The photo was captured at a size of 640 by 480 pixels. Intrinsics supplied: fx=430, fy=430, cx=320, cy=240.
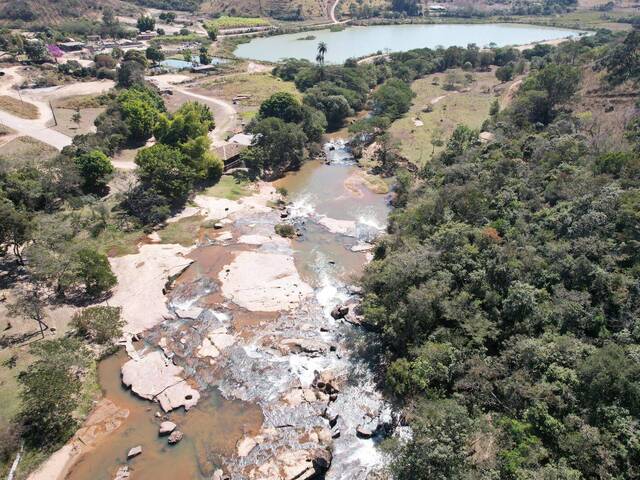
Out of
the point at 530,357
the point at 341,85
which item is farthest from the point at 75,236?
the point at 341,85

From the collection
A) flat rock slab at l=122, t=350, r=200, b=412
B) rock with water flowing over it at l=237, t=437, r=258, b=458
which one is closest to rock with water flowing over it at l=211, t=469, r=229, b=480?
rock with water flowing over it at l=237, t=437, r=258, b=458

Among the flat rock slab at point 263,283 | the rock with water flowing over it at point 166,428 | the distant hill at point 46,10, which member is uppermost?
the distant hill at point 46,10

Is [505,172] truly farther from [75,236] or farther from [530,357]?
[75,236]

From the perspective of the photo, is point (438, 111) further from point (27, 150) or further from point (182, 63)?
point (182, 63)

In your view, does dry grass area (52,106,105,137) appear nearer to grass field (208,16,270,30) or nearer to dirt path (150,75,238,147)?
dirt path (150,75,238,147)

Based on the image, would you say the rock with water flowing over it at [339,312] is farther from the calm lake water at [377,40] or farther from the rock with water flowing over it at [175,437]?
the calm lake water at [377,40]

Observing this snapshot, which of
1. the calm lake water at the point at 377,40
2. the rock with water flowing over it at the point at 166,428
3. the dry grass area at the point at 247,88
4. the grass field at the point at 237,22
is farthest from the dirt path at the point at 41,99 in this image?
the grass field at the point at 237,22

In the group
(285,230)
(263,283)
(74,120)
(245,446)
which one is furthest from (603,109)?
(74,120)

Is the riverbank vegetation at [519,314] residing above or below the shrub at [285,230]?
above
